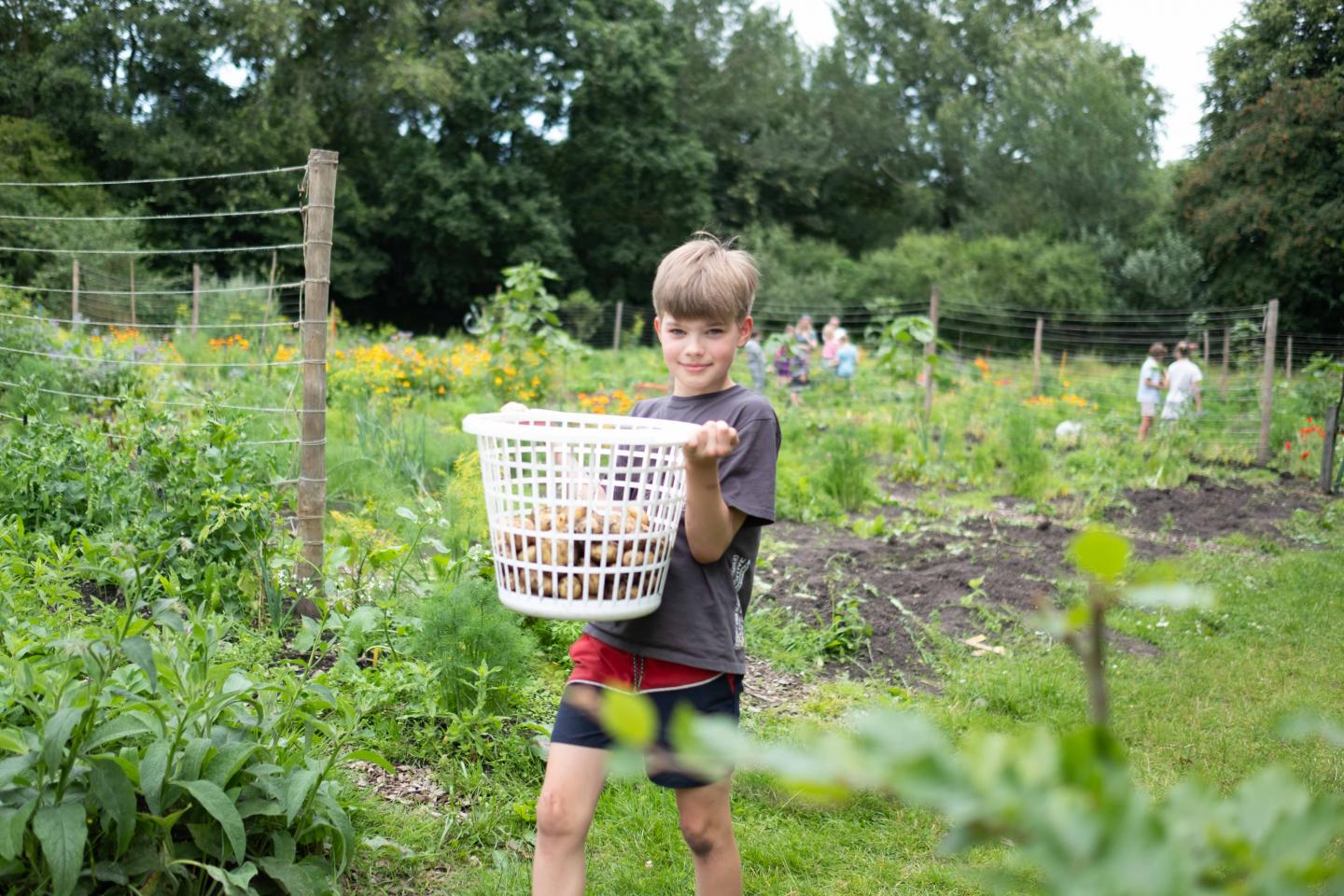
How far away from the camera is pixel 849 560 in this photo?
18.2 ft

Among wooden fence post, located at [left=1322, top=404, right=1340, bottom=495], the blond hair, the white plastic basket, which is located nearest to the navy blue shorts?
the white plastic basket

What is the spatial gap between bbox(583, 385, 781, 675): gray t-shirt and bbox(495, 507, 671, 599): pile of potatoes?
168 mm

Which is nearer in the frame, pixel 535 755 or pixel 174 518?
pixel 535 755

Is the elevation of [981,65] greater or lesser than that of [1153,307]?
greater

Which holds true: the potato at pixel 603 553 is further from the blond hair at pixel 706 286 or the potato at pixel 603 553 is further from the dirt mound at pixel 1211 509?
the dirt mound at pixel 1211 509

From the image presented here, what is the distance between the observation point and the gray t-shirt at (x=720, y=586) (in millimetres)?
2115

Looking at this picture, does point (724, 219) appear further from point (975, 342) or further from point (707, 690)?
point (707, 690)

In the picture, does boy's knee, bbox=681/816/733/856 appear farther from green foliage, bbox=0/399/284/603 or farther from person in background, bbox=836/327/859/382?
person in background, bbox=836/327/859/382

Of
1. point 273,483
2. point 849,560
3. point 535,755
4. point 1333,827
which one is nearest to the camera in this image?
point 1333,827

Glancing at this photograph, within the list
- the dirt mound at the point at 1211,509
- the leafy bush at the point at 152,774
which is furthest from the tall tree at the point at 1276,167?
the leafy bush at the point at 152,774

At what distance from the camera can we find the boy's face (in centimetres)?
222

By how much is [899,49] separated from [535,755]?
39233mm

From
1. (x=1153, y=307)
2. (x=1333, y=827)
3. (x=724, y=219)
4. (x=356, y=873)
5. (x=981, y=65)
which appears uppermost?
(x=981, y=65)

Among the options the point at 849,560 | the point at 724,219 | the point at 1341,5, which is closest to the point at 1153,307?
the point at 1341,5
